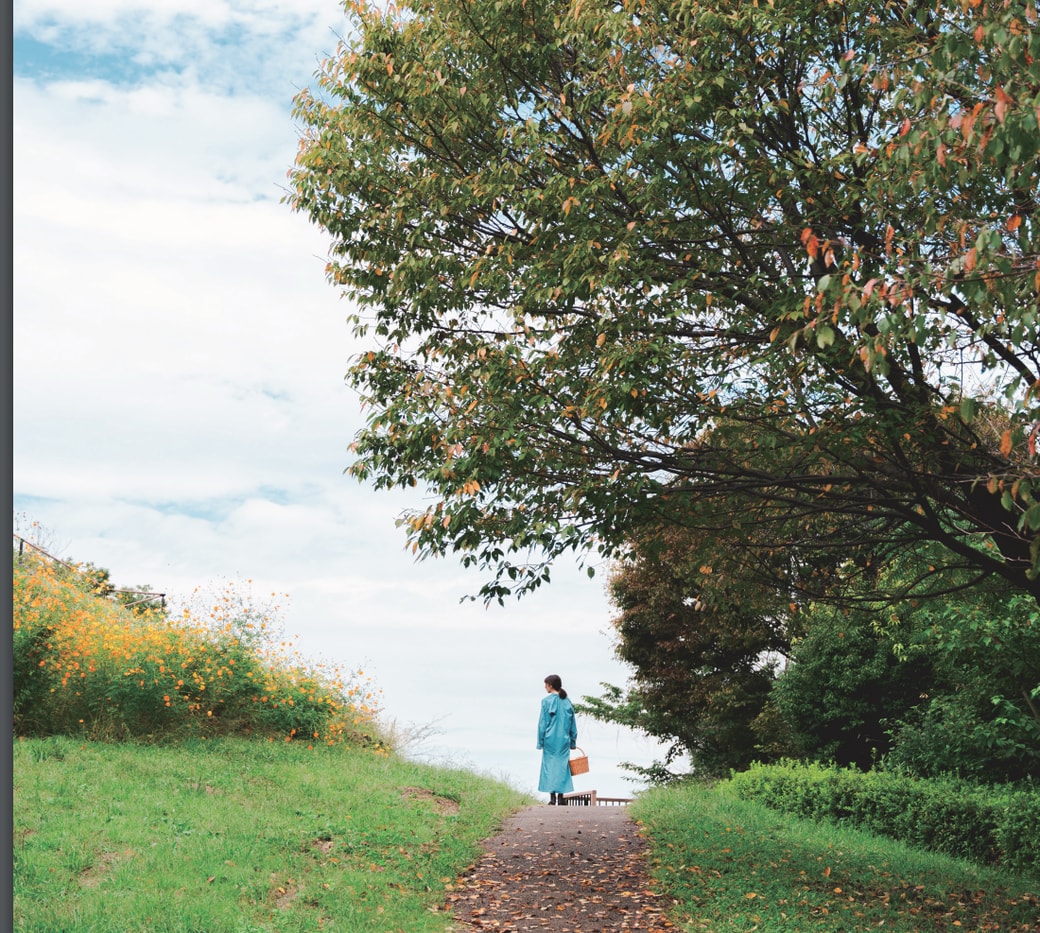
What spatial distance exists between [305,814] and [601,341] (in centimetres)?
599

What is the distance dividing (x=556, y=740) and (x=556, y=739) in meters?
0.01

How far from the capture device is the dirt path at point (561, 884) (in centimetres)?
762

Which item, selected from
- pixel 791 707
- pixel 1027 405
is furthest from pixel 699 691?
pixel 1027 405

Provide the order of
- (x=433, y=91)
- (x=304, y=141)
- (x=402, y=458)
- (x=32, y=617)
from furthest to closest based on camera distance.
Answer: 1. (x=32, y=617)
2. (x=304, y=141)
3. (x=402, y=458)
4. (x=433, y=91)

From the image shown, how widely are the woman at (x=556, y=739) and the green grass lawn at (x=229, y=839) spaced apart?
1.55 m

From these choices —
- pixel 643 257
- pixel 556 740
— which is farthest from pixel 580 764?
pixel 643 257

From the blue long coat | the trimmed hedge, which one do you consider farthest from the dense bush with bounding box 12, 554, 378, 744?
the trimmed hedge

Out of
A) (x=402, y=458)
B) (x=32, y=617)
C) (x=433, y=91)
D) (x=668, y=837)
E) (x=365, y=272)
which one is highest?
Answer: (x=433, y=91)

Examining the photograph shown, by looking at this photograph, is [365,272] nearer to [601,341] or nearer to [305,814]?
[601,341]

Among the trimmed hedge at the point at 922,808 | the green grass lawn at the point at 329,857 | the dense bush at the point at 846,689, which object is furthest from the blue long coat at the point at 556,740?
the dense bush at the point at 846,689

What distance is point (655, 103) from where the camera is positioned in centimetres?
674

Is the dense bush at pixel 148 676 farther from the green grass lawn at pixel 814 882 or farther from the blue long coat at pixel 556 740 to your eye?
the green grass lawn at pixel 814 882

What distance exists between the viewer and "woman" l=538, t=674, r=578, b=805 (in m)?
14.3

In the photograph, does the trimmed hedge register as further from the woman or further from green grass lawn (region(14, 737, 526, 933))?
green grass lawn (region(14, 737, 526, 933))
